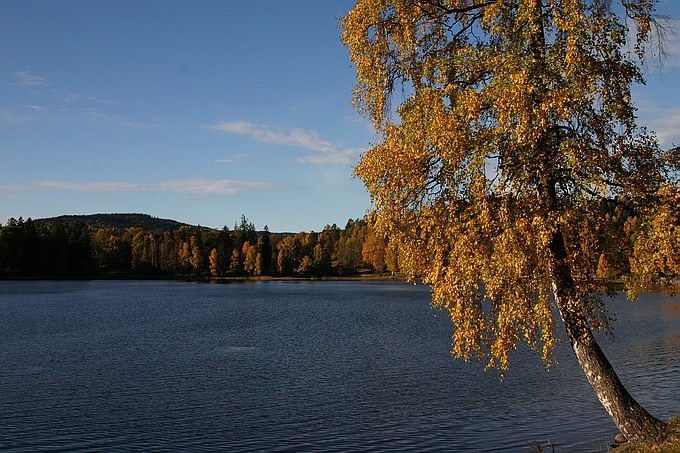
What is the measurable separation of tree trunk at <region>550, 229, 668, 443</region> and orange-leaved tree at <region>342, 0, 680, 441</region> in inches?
1.4

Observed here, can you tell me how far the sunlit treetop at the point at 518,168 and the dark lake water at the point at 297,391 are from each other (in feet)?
22.5

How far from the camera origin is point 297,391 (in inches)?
1168

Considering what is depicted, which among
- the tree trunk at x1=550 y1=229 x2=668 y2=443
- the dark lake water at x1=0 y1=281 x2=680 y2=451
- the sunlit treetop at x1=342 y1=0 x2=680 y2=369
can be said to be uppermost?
the sunlit treetop at x1=342 y1=0 x2=680 y2=369

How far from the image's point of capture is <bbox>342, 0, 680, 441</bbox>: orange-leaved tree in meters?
15.4

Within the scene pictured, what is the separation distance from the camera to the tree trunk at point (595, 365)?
16.2m

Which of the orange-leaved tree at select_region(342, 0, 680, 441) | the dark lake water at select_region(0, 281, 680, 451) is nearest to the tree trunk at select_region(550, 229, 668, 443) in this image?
the orange-leaved tree at select_region(342, 0, 680, 441)

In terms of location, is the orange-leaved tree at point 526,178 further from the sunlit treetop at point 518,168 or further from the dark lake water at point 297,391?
the dark lake water at point 297,391

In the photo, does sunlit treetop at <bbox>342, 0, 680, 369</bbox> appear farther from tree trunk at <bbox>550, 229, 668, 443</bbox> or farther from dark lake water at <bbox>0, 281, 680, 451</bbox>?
dark lake water at <bbox>0, 281, 680, 451</bbox>

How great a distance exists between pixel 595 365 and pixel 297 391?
52.6 ft

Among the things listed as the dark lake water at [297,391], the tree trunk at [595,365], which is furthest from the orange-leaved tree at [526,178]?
the dark lake water at [297,391]

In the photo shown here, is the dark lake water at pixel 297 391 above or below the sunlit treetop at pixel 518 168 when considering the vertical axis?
below

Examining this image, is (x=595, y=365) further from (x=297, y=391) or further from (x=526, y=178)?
(x=297, y=391)

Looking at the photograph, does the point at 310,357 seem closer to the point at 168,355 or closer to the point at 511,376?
the point at 168,355

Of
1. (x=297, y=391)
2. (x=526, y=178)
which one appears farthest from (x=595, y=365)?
(x=297, y=391)
